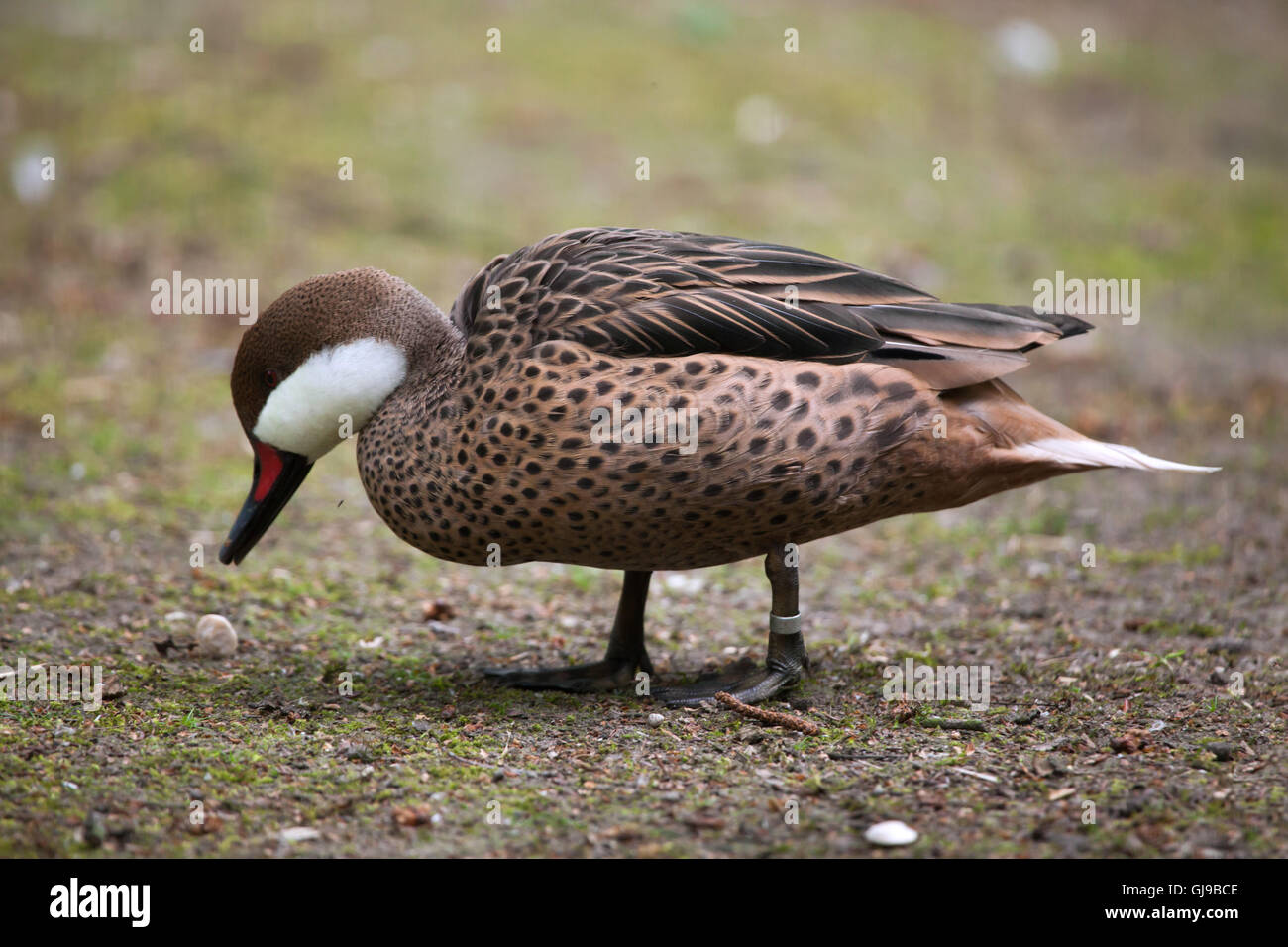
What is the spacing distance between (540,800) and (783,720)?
83 cm

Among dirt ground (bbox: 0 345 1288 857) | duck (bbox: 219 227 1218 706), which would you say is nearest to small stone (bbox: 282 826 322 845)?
dirt ground (bbox: 0 345 1288 857)

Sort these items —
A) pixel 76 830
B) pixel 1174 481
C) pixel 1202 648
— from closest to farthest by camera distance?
pixel 76 830 → pixel 1202 648 → pixel 1174 481

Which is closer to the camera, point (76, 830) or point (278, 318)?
point (76, 830)

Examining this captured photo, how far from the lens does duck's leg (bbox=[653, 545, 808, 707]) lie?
399cm

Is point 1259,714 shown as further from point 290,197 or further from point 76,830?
point 290,197

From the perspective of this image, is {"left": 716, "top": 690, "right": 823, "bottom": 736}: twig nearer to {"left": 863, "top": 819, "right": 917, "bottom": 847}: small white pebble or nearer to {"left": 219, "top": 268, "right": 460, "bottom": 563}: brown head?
Answer: {"left": 863, "top": 819, "right": 917, "bottom": 847}: small white pebble

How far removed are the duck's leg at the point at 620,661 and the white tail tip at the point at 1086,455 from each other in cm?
127

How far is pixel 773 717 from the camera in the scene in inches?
150

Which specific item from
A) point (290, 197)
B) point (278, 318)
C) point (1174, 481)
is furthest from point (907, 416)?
point (290, 197)

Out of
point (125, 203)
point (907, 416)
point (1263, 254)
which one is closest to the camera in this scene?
point (907, 416)

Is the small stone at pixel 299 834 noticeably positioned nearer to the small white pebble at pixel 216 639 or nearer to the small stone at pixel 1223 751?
the small white pebble at pixel 216 639

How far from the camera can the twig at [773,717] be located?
3.76 meters

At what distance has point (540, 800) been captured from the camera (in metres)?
3.29

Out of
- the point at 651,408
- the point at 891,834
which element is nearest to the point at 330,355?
the point at 651,408
